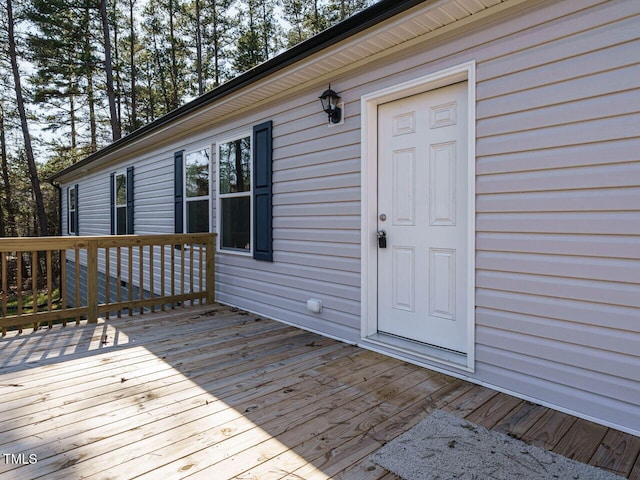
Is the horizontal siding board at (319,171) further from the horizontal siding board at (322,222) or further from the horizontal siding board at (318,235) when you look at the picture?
the horizontal siding board at (318,235)

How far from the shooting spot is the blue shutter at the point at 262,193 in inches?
166

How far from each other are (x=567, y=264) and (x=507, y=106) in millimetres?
1004

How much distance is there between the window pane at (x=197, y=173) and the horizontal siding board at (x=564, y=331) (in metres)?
4.14

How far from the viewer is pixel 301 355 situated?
3.08 meters

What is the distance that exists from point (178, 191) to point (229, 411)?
14.7ft

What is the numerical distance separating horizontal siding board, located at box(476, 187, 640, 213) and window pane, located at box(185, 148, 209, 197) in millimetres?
3958

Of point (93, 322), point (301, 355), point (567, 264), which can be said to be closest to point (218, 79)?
point (93, 322)

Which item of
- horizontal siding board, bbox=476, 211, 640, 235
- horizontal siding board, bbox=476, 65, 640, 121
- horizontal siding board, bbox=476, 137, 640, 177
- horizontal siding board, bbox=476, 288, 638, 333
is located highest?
horizontal siding board, bbox=476, 65, 640, 121

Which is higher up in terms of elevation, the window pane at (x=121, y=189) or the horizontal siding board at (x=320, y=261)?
the window pane at (x=121, y=189)

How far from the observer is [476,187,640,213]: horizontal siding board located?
1.96 meters

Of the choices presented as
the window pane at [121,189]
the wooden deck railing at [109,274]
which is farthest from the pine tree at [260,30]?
the wooden deck railing at [109,274]

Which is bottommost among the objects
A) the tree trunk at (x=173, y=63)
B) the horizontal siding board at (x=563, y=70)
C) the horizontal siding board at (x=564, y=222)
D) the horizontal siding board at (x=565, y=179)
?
the horizontal siding board at (x=564, y=222)

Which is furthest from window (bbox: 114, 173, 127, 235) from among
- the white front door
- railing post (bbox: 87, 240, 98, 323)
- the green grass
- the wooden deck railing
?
the white front door

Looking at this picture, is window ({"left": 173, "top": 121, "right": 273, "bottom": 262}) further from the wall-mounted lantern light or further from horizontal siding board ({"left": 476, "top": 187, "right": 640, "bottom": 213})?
horizontal siding board ({"left": 476, "top": 187, "right": 640, "bottom": 213})
